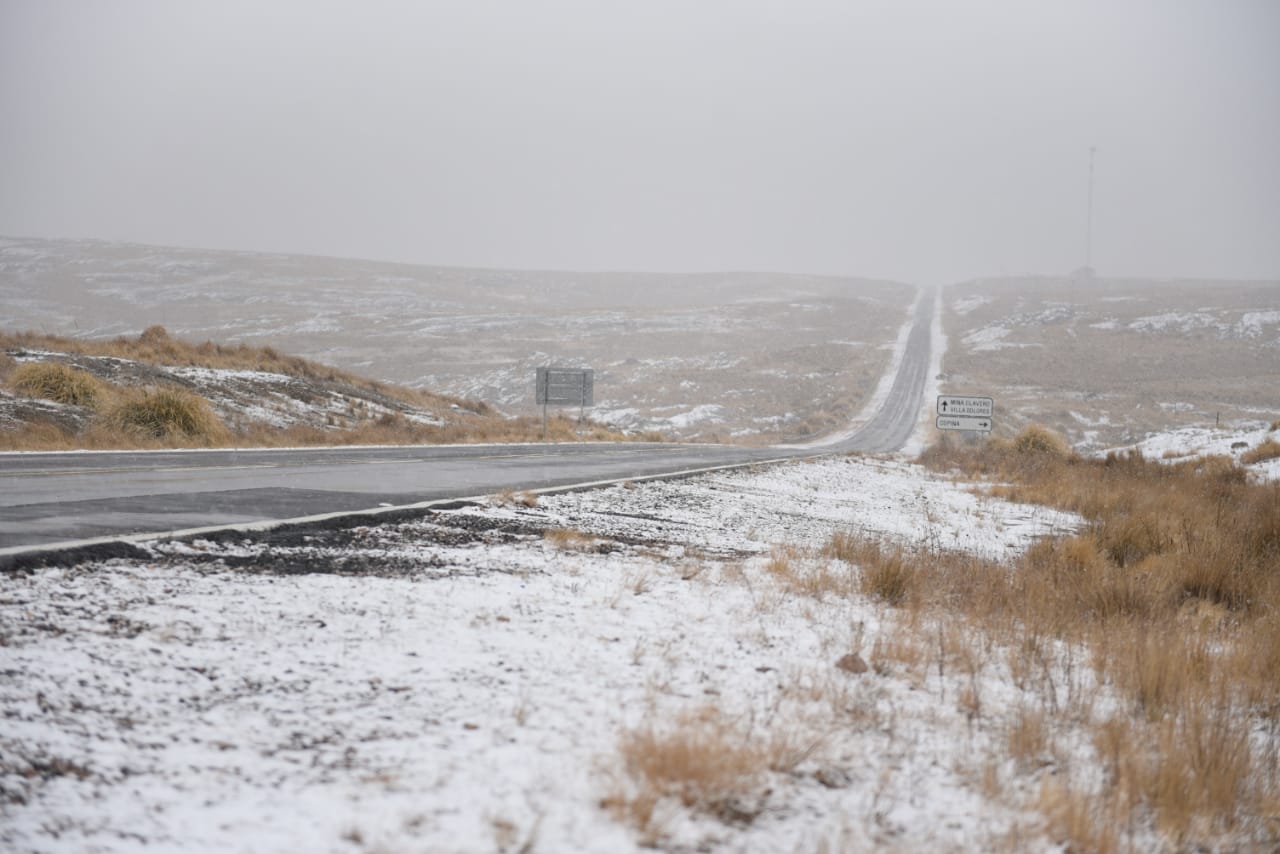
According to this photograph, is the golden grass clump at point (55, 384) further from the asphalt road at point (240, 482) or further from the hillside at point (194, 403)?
the asphalt road at point (240, 482)

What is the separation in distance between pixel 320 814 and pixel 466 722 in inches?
30.2

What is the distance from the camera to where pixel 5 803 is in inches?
97.3

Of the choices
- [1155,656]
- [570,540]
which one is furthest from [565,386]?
[1155,656]

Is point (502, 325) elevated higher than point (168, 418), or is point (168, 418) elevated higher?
point (502, 325)

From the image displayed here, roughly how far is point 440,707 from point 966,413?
122ft

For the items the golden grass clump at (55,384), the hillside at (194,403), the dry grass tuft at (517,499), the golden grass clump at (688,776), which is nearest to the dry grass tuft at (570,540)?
the dry grass tuft at (517,499)

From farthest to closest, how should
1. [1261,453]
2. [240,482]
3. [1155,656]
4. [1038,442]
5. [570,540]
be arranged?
[1038,442]
[1261,453]
[240,482]
[570,540]
[1155,656]

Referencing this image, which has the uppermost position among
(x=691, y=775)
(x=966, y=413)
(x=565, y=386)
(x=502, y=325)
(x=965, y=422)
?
(x=502, y=325)

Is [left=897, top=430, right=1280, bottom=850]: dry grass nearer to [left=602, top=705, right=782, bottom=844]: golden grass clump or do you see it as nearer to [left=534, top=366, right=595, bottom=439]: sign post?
[left=602, top=705, right=782, bottom=844]: golden grass clump

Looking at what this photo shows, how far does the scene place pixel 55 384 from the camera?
18859 mm

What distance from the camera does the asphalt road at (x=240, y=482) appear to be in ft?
22.4

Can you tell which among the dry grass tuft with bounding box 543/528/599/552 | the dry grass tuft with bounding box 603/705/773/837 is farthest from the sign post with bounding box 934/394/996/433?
the dry grass tuft with bounding box 603/705/773/837

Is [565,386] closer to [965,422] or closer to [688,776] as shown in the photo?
[965,422]

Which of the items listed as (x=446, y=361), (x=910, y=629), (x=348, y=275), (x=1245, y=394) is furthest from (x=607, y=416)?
(x=348, y=275)
